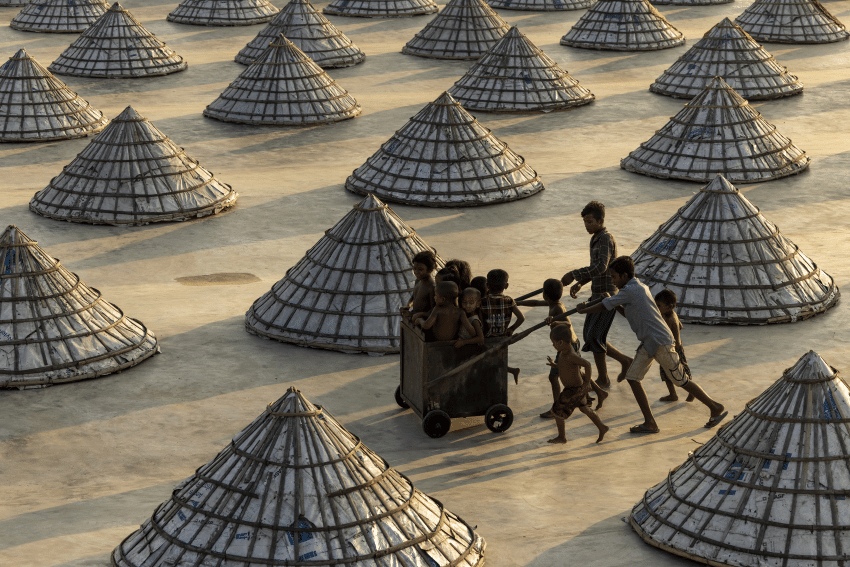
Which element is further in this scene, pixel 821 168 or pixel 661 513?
pixel 821 168

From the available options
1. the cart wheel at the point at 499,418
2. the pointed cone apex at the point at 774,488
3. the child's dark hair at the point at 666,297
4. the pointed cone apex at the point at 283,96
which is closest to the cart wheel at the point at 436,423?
the cart wheel at the point at 499,418

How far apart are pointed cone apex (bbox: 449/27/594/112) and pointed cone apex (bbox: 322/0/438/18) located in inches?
453

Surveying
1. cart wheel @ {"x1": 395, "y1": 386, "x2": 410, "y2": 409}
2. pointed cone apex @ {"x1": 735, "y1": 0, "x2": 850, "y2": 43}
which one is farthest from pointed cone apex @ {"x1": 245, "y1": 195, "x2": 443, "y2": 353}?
pointed cone apex @ {"x1": 735, "y1": 0, "x2": 850, "y2": 43}

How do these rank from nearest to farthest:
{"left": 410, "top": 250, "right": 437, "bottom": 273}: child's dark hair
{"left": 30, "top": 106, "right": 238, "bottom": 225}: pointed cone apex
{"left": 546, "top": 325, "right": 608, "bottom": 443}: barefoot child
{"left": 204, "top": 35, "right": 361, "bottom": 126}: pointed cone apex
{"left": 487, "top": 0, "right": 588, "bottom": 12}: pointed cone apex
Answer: {"left": 546, "top": 325, "right": 608, "bottom": 443}: barefoot child < {"left": 410, "top": 250, "right": 437, "bottom": 273}: child's dark hair < {"left": 30, "top": 106, "right": 238, "bottom": 225}: pointed cone apex < {"left": 204, "top": 35, "right": 361, "bottom": 126}: pointed cone apex < {"left": 487, "top": 0, "right": 588, "bottom": 12}: pointed cone apex

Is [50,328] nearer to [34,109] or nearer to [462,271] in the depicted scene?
[462,271]

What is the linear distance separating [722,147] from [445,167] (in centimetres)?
442

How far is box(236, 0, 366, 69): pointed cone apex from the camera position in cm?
2953

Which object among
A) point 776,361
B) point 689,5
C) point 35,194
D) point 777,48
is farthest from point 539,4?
point 776,361

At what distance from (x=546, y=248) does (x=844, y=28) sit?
19284 mm

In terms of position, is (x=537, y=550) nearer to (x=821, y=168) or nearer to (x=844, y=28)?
(x=821, y=168)

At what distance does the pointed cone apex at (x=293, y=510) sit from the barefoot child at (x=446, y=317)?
2.52 metres

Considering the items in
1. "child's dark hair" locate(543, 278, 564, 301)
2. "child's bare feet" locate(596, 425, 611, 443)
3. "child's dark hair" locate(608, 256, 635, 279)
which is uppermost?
"child's dark hair" locate(608, 256, 635, 279)

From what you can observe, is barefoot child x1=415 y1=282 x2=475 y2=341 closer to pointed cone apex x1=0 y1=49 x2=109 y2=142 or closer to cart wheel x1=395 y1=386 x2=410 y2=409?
cart wheel x1=395 y1=386 x2=410 y2=409

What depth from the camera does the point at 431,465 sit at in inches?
434
